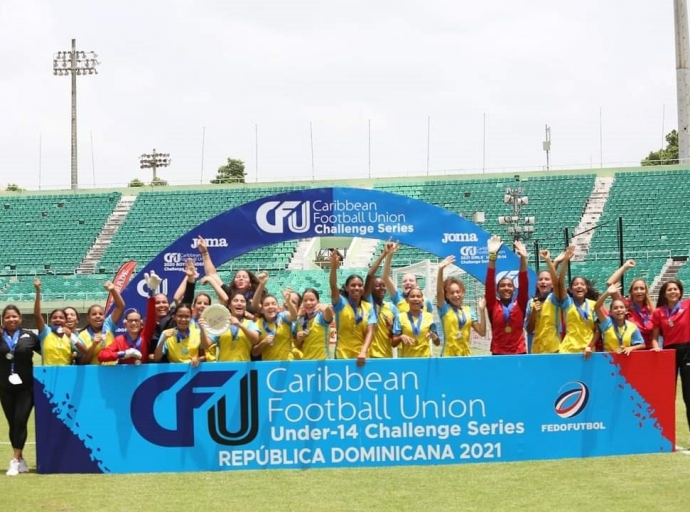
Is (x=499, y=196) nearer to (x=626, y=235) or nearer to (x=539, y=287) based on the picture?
(x=626, y=235)

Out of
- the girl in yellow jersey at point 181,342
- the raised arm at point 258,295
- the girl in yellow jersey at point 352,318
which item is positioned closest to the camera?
the girl in yellow jersey at point 181,342

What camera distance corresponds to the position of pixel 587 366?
977 cm

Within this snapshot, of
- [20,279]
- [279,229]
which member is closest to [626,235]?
[20,279]

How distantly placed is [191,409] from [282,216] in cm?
466

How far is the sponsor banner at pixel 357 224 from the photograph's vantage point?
13.6 meters

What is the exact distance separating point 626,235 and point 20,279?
2610 centimetres

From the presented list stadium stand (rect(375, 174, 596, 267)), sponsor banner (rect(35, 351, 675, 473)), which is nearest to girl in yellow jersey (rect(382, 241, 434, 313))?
sponsor banner (rect(35, 351, 675, 473))

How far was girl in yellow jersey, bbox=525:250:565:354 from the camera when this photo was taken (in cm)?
1017

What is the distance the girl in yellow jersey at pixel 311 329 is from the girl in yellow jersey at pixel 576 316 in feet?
7.47

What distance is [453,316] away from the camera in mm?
10055

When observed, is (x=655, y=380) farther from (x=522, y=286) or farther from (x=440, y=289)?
(x=440, y=289)

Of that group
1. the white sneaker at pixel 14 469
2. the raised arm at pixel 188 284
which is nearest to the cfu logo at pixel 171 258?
the raised arm at pixel 188 284

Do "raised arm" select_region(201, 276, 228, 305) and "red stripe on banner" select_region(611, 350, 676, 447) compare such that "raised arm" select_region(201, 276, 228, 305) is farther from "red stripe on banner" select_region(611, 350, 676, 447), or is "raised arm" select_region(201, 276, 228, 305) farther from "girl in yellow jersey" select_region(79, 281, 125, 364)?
"red stripe on banner" select_region(611, 350, 676, 447)

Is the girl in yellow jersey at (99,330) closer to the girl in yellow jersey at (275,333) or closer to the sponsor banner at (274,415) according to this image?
the sponsor banner at (274,415)
